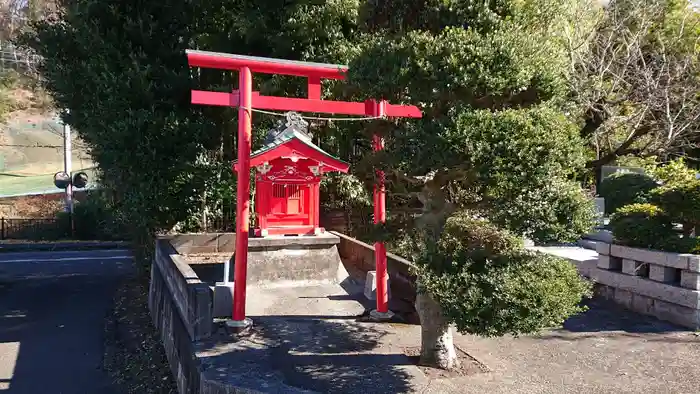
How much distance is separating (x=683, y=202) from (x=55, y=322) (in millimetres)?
10613

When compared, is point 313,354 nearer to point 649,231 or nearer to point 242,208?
point 242,208

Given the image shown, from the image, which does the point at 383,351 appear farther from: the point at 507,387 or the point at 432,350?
the point at 507,387

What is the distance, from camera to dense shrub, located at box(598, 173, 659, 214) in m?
12.9

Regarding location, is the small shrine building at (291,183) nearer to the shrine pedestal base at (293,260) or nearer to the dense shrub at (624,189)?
the shrine pedestal base at (293,260)

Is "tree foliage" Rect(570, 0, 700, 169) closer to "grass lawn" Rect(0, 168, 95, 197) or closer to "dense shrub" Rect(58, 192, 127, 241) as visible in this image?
"dense shrub" Rect(58, 192, 127, 241)

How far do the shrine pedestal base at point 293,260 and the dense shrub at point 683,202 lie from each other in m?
5.55

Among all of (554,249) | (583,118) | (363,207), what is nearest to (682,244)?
(554,249)

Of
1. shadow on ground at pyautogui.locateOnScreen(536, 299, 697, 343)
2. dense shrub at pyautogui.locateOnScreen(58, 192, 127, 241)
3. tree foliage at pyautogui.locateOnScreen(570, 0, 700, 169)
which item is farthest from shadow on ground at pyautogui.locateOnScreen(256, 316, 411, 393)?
dense shrub at pyautogui.locateOnScreen(58, 192, 127, 241)

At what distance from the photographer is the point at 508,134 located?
4.34 meters

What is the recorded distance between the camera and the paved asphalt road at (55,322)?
695cm

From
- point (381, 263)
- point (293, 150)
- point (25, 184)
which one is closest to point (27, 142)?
point (25, 184)

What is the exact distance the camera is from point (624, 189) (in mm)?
13367

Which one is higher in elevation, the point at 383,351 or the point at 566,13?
the point at 566,13

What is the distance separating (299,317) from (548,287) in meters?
4.06
